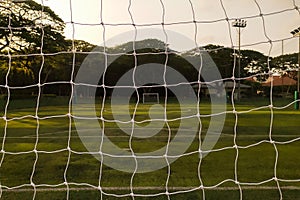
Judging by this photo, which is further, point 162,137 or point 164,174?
point 162,137

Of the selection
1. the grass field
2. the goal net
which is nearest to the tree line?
the goal net

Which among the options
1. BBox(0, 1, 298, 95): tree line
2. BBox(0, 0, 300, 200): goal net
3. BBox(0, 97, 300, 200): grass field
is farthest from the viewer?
BBox(0, 1, 298, 95): tree line

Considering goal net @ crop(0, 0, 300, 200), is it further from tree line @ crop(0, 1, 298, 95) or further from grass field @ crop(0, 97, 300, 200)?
tree line @ crop(0, 1, 298, 95)

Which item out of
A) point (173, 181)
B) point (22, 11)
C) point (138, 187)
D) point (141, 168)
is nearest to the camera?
point (138, 187)

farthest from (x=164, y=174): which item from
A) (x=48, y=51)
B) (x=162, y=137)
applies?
(x=48, y=51)

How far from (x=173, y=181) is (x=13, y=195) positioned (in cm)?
132

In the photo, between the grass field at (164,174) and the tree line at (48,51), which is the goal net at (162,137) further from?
the tree line at (48,51)

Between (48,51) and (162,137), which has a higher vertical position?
(48,51)

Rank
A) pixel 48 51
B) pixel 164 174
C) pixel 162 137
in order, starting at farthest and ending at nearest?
pixel 48 51
pixel 162 137
pixel 164 174

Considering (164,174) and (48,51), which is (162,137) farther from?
(48,51)

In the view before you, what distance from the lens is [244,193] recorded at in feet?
9.34

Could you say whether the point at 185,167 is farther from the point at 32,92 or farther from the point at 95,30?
the point at 32,92

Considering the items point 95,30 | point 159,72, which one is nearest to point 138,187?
point 95,30

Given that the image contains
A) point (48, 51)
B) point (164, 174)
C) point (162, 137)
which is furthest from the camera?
point (48, 51)
